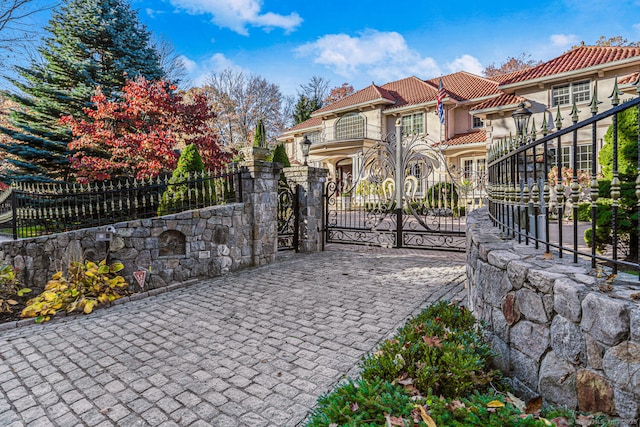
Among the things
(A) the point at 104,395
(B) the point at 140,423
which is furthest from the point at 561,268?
(A) the point at 104,395

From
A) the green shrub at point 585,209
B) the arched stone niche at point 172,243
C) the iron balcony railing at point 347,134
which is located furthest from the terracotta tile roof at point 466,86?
the arched stone niche at point 172,243

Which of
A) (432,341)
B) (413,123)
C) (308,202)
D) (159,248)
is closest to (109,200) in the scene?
(159,248)

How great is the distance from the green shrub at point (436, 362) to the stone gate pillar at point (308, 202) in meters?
6.06

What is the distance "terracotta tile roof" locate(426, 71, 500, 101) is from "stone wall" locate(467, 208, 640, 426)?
19743 millimetres

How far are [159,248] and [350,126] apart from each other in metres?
19.5

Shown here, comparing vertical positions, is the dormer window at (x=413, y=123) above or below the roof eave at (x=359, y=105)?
below

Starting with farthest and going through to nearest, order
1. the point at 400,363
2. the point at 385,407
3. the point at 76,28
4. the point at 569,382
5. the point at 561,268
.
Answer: the point at 76,28
the point at 400,363
the point at 561,268
the point at 569,382
the point at 385,407

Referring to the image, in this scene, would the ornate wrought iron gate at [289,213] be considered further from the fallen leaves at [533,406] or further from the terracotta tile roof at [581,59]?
the terracotta tile roof at [581,59]

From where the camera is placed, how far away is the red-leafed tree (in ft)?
30.1

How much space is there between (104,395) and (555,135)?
389 centimetres

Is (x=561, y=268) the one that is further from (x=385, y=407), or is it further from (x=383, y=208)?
(x=383, y=208)

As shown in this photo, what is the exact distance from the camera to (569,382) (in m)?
1.89

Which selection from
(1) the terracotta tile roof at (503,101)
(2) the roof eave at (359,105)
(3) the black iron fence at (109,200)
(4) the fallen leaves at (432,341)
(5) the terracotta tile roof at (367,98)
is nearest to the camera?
(4) the fallen leaves at (432,341)

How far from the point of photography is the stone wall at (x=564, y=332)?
5.31ft
